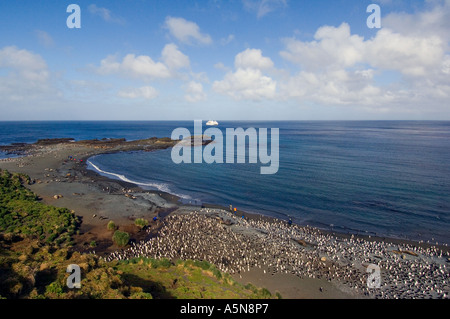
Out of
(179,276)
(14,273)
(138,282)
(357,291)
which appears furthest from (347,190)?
(14,273)

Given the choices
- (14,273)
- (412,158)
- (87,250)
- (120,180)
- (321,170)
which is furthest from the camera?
(412,158)

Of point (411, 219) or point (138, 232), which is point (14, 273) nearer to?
point (138, 232)

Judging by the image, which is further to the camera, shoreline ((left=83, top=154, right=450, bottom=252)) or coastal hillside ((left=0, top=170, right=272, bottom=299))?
shoreline ((left=83, top=154, right=450, bottom=252))

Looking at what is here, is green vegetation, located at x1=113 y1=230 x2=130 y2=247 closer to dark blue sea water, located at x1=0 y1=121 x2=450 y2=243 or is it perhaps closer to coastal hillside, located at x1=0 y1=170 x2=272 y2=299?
coastal hillside, located at x1=0 y1=170 x2=272 y2=299
